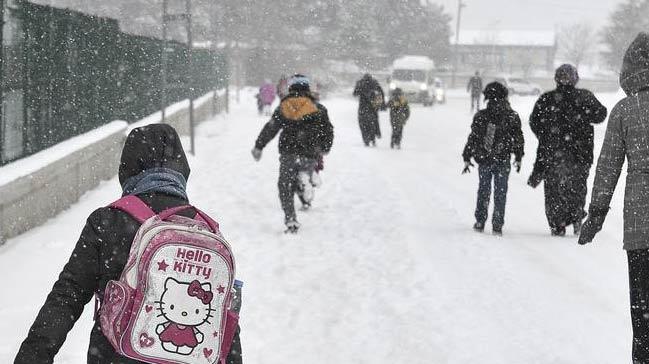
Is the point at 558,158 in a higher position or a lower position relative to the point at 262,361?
higher

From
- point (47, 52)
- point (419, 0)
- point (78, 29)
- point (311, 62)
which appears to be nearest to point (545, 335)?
point (47, 52)

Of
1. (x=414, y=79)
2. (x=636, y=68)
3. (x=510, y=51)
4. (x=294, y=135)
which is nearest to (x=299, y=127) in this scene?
(x=294, y=135)

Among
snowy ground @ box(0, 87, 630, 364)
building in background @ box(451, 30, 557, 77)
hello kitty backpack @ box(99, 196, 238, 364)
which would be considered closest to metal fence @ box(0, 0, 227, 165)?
snowy ground @ box(0, 87, 630, 364)

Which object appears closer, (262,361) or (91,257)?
(91,257)

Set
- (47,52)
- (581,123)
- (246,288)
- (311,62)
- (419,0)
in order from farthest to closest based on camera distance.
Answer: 1. (419,0)
2. (311,62)
3. (47,52)
4. (581,123)
5. (246,288)

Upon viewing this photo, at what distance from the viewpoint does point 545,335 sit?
6.23 m

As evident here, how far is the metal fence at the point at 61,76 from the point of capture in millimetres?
8930

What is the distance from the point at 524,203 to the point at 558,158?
3096 millimetres

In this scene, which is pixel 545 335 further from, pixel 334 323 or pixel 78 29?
pixel 78 29

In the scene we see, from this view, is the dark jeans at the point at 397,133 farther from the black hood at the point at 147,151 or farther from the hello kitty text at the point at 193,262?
the hello kitty text at the point at 193,262

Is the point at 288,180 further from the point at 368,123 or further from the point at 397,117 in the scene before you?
the point at 368,123

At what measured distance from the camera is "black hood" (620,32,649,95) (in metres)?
4.84

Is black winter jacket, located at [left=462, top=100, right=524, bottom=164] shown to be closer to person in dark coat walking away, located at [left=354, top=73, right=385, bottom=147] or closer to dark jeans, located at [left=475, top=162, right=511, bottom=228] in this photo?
dark jeans, located at [left=475, top=162, right=511, bottom=228]

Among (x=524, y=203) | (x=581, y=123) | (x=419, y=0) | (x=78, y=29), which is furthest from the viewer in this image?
(x=419, y=0)
